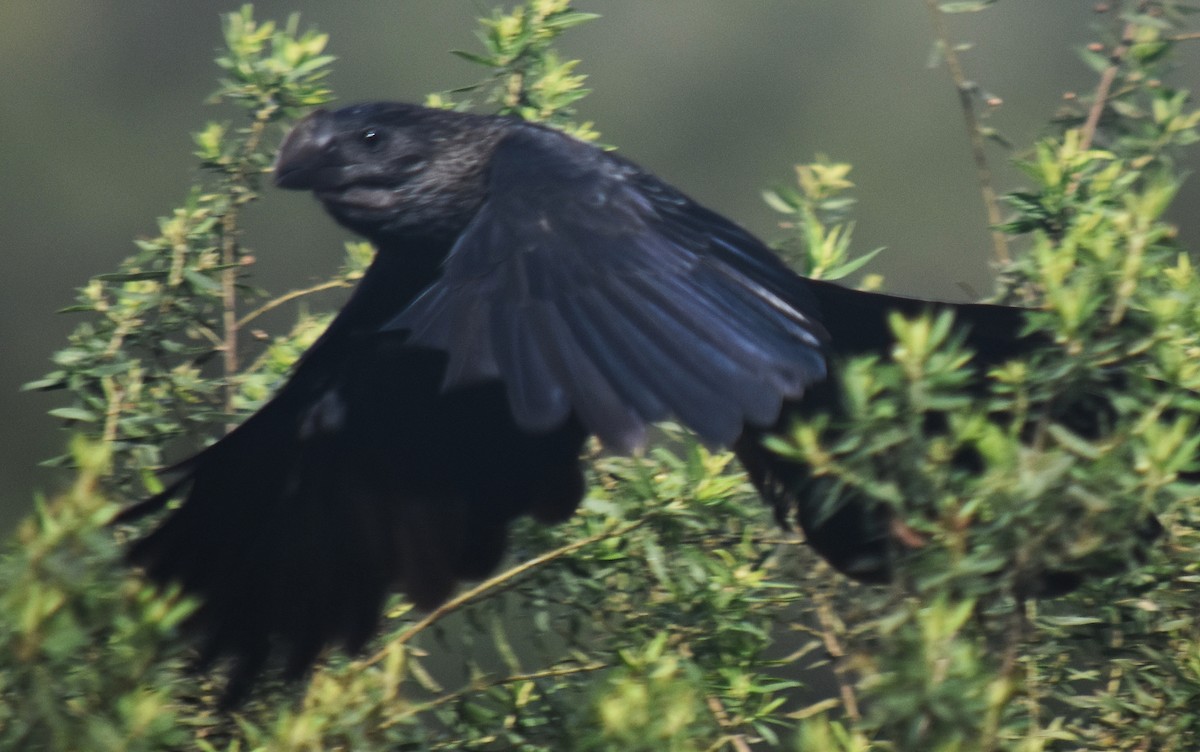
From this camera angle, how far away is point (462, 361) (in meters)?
2.31

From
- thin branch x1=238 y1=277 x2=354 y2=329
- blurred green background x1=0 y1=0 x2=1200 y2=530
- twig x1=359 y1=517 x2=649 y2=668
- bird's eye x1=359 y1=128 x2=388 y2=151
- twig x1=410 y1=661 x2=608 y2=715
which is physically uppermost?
bird's eye x1=359 y1=128 x2=388 y2=151

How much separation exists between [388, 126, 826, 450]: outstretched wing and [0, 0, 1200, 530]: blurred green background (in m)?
6.40

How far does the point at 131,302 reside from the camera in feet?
8.30

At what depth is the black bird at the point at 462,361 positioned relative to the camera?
233cm

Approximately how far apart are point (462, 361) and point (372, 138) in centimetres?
95

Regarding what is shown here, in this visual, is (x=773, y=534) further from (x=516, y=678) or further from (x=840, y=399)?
(x=516, y=678)

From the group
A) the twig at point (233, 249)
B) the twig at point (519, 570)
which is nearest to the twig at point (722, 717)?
the twig at point (519, 570)

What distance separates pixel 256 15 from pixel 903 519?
11.4m

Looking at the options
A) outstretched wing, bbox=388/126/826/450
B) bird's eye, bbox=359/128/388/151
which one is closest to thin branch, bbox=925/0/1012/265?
outstretched wing, bbox=388/126/826/450

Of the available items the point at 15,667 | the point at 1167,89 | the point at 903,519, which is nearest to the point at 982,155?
the point at 1167,89

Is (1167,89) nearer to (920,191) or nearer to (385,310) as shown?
(385,310)

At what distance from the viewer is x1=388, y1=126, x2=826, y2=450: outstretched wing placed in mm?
2191

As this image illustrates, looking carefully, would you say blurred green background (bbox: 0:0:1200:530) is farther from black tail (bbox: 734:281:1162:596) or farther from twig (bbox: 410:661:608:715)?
twig (bbox: 410:661:608:715)

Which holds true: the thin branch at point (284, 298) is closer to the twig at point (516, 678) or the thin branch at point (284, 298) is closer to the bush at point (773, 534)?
the bush at point (773, 534)
